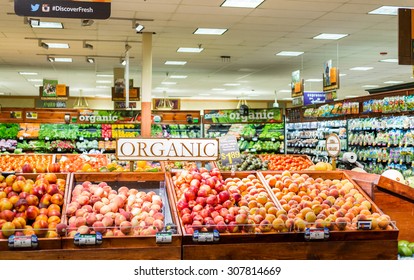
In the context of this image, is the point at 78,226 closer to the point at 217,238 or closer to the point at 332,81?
the point at 217,238

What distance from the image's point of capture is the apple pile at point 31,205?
Answer: 3541mm

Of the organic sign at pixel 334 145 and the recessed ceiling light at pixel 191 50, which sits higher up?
the recessed ceiling light at pixel 191 50

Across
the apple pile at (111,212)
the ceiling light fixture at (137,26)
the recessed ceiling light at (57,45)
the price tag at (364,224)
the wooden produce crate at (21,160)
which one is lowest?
the price tag at (364,224)

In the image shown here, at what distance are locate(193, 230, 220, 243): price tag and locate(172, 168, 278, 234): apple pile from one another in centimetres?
6

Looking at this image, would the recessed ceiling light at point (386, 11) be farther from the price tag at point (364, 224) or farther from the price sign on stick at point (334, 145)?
the price tag at point (364, 224)

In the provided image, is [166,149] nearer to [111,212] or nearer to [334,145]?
[111,212]

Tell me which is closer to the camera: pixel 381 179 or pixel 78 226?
pixel 78 226

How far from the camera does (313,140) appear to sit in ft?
48.5

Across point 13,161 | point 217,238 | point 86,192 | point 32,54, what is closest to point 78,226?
point 86,192

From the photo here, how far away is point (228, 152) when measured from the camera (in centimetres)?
580

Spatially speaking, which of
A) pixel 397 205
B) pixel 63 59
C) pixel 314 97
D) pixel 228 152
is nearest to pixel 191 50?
pixel 314 97

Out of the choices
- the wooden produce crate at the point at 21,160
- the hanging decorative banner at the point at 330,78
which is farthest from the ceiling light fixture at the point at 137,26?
the hanging decorative banner at the point at 330,78

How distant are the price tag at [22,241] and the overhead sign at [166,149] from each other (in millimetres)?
1496

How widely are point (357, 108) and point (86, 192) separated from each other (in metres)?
9.07
